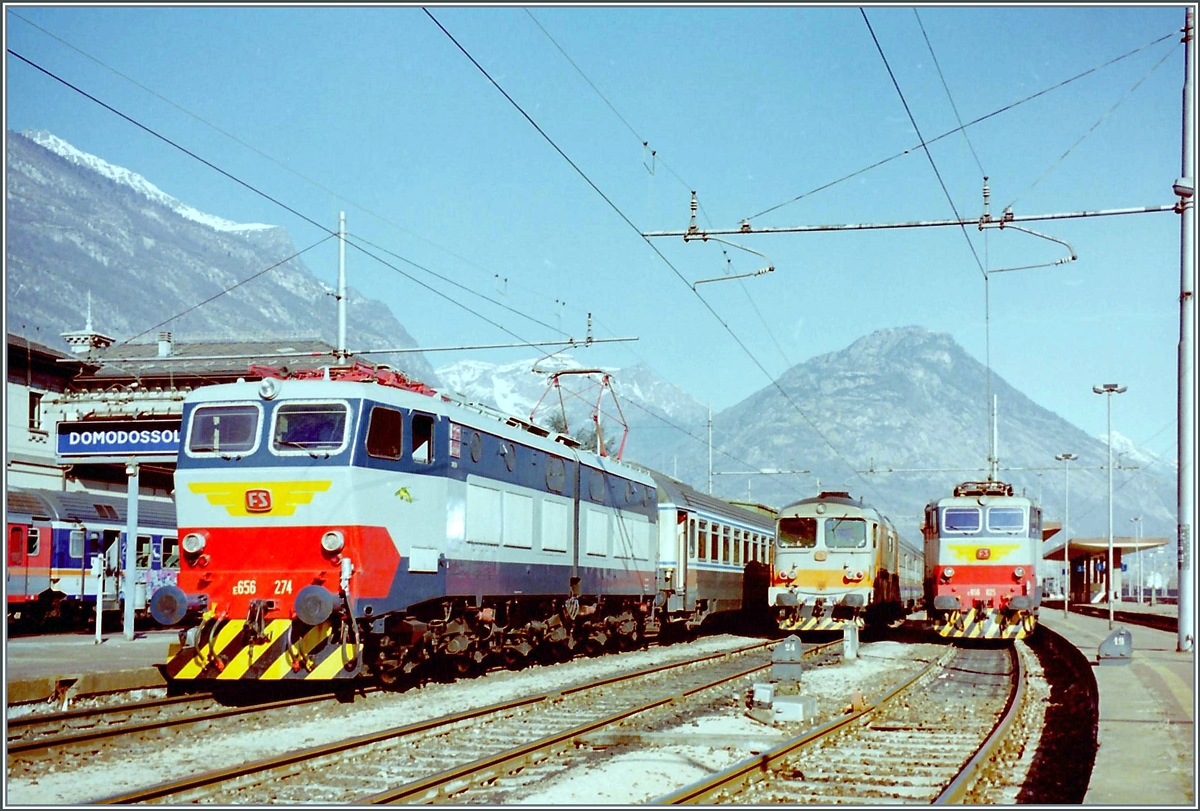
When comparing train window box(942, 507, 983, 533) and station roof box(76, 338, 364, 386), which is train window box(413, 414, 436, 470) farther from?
station roof box(76, 338, 364, 386)

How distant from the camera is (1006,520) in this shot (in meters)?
28.0

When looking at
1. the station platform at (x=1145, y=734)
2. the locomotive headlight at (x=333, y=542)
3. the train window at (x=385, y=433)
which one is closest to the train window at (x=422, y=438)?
the train window at (x=385, y=433)

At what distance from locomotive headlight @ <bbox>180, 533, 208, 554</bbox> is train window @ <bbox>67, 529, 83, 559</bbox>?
64.3ft

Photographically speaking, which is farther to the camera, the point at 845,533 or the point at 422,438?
the point at 845,533

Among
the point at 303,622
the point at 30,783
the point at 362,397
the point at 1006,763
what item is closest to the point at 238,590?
the point at 303,622

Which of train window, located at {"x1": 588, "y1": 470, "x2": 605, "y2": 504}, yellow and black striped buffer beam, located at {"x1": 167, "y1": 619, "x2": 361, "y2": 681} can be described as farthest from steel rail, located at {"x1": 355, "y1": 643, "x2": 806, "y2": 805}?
train window, located at {"x1": 588, "y1": 470, "x2": 605, "y2": 504}

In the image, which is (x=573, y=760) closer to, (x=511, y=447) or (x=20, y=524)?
(x=511, y=447)

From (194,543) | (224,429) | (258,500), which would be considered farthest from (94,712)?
(224,429)

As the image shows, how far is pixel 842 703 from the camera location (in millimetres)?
16312

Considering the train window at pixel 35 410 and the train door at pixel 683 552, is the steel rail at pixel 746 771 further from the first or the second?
the train window at pixel 35 410

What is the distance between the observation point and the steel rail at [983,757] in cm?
943

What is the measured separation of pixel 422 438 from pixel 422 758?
5.42m

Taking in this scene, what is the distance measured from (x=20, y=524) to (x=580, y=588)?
1649cm

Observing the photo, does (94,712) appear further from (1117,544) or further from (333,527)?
(1117,544)
